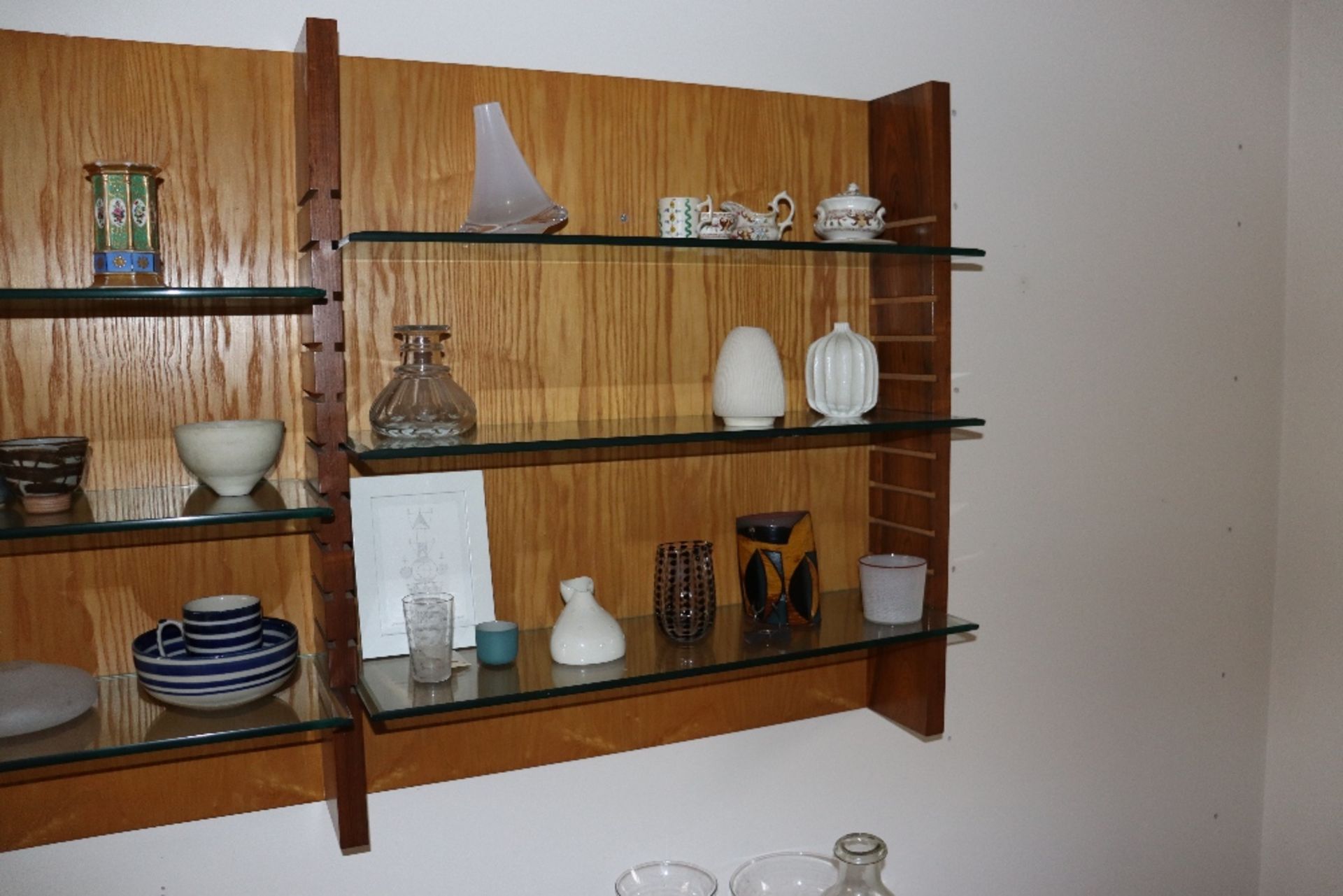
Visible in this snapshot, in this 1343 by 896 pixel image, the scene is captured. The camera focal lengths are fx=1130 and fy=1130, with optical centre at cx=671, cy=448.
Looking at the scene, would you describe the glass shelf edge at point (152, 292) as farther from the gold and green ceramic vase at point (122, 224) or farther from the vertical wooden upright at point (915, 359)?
the vertical wooden upright at point (915, 359)

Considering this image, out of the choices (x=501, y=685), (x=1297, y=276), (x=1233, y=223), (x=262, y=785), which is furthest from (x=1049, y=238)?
(x=262, y=785)

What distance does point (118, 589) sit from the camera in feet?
4.88

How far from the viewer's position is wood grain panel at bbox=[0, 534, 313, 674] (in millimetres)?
1443

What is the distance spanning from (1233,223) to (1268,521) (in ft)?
2.16

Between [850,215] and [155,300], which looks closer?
[155,300]

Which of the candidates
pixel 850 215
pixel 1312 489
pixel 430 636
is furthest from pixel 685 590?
pixel 1312 489

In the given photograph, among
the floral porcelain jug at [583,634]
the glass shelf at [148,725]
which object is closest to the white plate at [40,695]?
the glass shelf at [148,725]

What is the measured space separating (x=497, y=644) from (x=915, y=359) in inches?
31.3

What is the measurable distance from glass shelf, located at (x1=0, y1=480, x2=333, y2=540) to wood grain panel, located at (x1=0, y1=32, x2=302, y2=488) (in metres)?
0.05

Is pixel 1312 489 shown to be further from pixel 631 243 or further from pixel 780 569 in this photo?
pixel 631 243

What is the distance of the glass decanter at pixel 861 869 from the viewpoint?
4.76ft

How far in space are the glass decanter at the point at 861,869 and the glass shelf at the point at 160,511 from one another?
79 centimetres

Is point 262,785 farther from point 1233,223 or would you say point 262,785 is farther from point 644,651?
point 1233,223

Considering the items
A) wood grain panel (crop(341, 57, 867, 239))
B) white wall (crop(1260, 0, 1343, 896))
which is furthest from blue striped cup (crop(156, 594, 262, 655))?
white wall (crop(1260, 0, 1343, 896))
